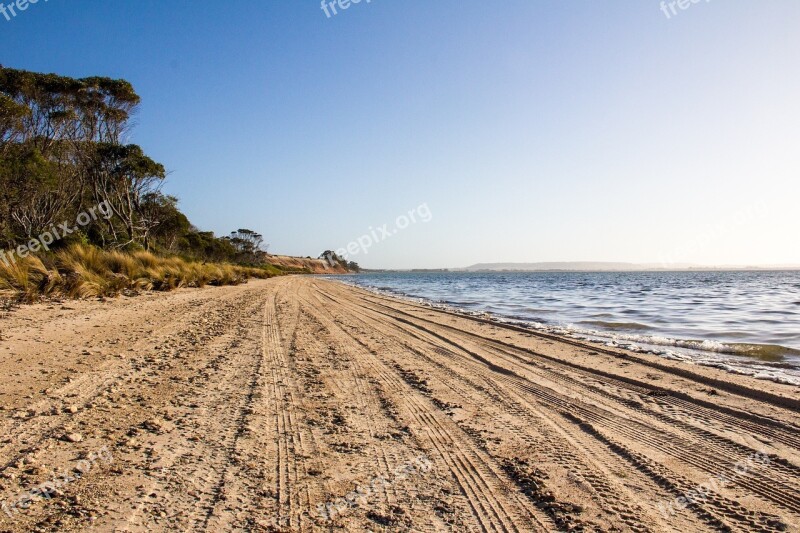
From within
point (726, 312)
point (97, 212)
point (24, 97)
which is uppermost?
point (24, 97)

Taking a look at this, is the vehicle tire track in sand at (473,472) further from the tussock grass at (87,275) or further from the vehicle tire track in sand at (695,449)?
the tussock grass at (87,275)

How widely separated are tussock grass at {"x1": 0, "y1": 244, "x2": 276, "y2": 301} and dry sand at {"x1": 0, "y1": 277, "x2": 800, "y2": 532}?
372 centimetres

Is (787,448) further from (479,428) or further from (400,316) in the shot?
(400,316)

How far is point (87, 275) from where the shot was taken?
1087 centimetres

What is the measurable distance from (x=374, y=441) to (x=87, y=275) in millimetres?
10721

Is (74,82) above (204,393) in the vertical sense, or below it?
above

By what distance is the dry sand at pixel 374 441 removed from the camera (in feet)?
7.53

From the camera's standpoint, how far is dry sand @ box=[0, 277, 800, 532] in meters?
2.29

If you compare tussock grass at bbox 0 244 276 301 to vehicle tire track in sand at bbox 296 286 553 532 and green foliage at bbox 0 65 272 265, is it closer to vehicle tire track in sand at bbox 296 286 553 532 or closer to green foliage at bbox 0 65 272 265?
green foliage at bbox 0 65 272 265

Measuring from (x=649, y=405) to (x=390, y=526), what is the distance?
133 inches

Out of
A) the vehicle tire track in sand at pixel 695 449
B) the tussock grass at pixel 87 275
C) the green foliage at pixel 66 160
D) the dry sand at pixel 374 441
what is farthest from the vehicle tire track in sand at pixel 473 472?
the green foliage at pixel 66 160

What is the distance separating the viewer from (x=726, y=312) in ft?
47.4

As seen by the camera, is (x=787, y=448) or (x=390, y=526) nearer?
(x=390, y=526)

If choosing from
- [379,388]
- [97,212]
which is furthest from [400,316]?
[97,212]
